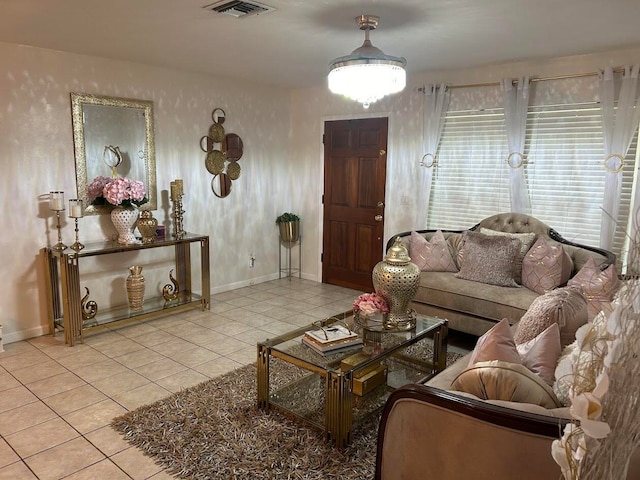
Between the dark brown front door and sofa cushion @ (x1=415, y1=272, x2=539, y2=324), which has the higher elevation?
the dark brown front door

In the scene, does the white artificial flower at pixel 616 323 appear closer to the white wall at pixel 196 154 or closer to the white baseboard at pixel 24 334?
the white wall at pixel 196 154

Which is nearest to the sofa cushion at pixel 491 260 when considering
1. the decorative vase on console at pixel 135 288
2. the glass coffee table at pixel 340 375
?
the glass coffee table at pixel 340 375

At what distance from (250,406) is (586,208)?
321 centimetres

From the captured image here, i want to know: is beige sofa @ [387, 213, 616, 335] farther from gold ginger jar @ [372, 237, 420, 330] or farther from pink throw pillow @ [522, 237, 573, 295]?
gold ginger jar @ [372, 237, 420, 330]

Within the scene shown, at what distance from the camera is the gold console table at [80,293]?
3.82 meters

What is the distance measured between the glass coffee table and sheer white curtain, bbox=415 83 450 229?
1.94 meters

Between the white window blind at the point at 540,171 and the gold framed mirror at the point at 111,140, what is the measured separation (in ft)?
9.61

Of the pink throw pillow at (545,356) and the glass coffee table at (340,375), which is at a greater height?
the pink throw pillow at (545,356)

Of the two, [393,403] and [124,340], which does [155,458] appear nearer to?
[393,403]

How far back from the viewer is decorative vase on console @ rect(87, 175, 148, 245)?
4184mm

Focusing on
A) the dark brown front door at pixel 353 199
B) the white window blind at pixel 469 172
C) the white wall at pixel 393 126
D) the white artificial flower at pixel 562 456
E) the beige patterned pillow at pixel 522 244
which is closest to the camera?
the white artificial flower at pixel 562 456

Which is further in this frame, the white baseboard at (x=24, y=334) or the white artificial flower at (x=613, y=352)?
the white baseboard at (x=24, y=334)

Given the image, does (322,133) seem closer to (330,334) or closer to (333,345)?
(330,334)

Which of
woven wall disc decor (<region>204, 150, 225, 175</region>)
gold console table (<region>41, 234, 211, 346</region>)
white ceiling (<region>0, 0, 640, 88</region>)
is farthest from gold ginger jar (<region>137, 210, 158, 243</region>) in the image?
white ceiling (<region>0, 0, 640, 88</region>)
